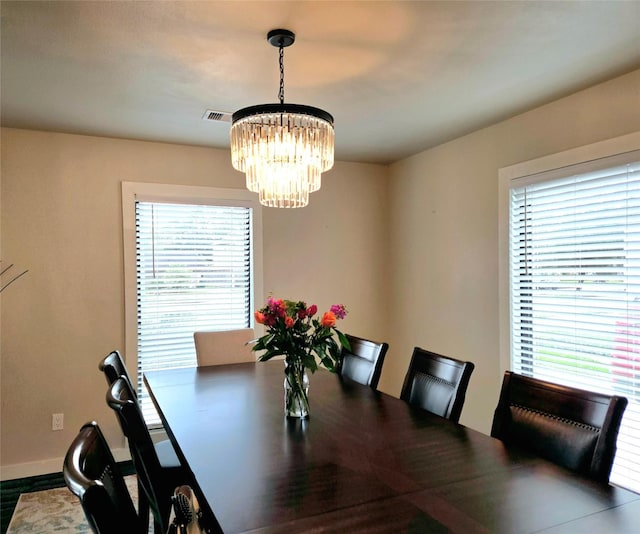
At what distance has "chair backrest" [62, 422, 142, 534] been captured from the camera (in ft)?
3.00

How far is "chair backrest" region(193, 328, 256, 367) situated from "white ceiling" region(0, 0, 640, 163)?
1.53m

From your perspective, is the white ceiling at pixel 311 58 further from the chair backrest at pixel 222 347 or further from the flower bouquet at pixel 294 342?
the chair backrest at pixel 222 347

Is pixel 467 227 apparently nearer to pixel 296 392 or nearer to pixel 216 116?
pixel 216 116

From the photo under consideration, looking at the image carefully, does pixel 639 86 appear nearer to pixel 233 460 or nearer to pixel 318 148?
pixel 318 148

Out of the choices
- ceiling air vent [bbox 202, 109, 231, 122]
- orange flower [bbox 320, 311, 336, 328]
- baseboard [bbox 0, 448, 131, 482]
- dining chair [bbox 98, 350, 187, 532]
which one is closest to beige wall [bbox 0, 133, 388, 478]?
baseboard [bbox 0, 448, 131, 482]

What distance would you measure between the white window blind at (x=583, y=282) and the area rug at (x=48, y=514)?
2.87 meters

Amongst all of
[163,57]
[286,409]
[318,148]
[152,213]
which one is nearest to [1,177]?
[152,213]

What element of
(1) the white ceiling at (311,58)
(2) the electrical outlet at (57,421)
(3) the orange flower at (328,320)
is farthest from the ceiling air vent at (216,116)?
(2) the electrical outlet at (57,421)

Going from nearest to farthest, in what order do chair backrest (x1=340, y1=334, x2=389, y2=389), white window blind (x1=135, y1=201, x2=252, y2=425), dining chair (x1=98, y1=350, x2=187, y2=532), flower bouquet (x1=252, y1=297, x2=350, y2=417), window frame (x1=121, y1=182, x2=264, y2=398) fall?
1. flower bouquet (x1=252, y1=297, x2=350, y2=417)
2. dining chair (x1=98, y1=350, x2=187, y2=532)
3. chair backrest (x1=340, y1=334, x2=389, y2=389)
4. window frame (x1=121, y1=182, x2=264, y2=398)
5. white window blind (x1=135, y1=201, x2=252, y2=425)

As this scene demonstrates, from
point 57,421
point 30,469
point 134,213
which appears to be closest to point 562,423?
point 134,213

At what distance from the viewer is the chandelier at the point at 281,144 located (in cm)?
197

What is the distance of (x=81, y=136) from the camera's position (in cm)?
351

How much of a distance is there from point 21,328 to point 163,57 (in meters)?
2.34

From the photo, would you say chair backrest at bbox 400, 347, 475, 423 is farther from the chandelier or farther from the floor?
the floor
